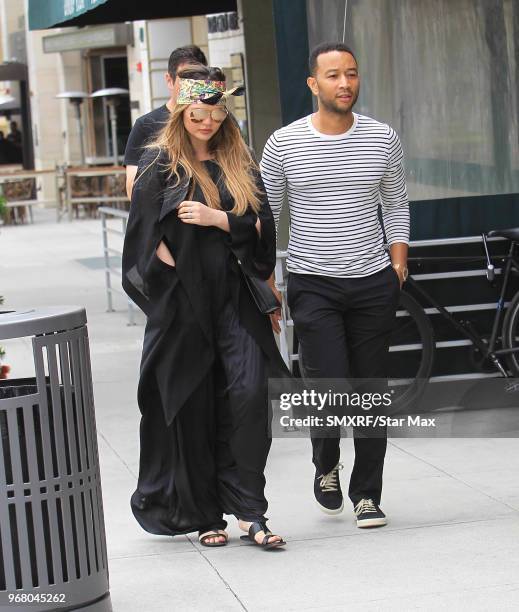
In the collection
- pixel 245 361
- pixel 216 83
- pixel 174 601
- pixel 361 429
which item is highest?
pixel 216 83

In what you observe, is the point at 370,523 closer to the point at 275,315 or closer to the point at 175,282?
the point at 275,315

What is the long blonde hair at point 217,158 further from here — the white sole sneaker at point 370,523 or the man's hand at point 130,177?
the white sole sneaker at point 370,523

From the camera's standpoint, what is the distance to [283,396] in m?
5.64

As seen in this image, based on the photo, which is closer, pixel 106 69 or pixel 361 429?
pixel 361 429

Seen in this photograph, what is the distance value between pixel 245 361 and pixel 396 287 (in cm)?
78

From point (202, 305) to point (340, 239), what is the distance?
69cm

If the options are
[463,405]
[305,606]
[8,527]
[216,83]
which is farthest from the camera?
[463,405]

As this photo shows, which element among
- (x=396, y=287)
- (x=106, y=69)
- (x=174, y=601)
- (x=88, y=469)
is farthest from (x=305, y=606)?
(x=106, y=69)

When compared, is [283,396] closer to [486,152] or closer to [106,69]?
[486,152]

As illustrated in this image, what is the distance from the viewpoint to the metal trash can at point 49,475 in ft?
13.3

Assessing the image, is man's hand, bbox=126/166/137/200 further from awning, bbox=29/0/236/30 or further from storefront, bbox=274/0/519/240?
awning, bbox=29/0/236/30

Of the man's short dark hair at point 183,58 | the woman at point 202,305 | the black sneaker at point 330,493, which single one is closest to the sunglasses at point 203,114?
the woman at point 202,305

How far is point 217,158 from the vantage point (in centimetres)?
527

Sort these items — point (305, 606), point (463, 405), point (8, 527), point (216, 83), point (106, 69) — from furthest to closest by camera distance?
point (106, 69) → point (463, 405) → point (216, 83) → point (305, 606) → point (8, 527)
